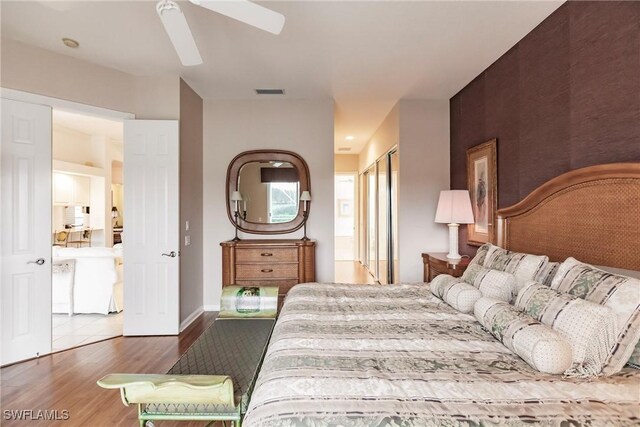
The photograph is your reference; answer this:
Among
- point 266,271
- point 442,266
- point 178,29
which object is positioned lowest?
point 266,271

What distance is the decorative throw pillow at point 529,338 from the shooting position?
1.23 meters

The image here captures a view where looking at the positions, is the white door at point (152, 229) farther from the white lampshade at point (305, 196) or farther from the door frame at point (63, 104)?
the white lampshade at point (305, 196)

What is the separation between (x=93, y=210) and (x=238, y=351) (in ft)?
22.1

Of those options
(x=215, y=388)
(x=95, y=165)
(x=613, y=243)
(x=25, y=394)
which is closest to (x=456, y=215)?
(x=613, y=243)

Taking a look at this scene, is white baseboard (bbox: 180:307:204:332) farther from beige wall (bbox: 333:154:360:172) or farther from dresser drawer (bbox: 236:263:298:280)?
beige wall (bbox: 333:154:360:172)

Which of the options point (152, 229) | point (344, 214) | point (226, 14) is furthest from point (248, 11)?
point (344, 214)

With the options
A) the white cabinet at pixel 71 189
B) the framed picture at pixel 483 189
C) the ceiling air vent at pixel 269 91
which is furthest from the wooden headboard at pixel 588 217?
the white cabinet at pixel 71 189

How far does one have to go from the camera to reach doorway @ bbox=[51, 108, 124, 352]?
148 inches

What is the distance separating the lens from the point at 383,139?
5.27 meters

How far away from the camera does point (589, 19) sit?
2.06 meters

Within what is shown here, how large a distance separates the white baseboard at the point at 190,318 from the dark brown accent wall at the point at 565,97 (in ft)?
11.7

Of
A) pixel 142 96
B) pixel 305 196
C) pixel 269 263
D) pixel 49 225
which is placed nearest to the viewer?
pixel 49 225

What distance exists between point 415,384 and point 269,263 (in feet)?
9.69

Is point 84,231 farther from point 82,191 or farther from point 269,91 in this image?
point 269,91
